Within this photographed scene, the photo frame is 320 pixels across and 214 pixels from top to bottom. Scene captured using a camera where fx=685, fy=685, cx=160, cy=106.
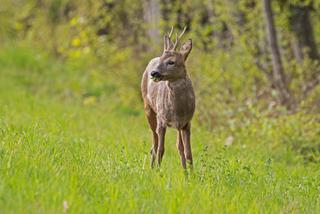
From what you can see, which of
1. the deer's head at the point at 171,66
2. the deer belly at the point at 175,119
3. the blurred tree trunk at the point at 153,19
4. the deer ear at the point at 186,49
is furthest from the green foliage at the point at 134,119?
the deer ear at the point at 186,49

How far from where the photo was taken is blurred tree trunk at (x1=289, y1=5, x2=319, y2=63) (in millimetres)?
13398

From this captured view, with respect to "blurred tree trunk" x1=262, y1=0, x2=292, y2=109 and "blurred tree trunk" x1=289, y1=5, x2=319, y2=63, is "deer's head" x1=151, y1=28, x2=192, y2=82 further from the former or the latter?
"blurred tree trunk" x1=289, y1=5, x2=319, y2=63

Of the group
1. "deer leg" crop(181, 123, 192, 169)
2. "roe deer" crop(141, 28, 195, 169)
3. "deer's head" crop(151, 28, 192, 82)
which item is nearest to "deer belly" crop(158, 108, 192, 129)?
"roe deer" crop(141, 28, 195, 169)

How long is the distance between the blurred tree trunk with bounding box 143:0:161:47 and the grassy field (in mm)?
3148

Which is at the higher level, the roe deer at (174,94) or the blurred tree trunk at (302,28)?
the blurred tree trunk at (302,28)

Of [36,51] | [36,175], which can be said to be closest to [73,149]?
[36,175]

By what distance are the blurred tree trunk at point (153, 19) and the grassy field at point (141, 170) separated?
10.3 feet

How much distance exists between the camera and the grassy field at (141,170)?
15.6ft

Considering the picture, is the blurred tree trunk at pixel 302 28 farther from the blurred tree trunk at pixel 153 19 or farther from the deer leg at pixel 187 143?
the deer leg at pixel 187 143

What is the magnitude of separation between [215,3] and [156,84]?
22.3 feet

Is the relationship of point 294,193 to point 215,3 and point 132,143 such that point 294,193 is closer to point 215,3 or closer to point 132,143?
point 132,143

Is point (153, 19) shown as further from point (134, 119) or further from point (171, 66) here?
point (171, 66)

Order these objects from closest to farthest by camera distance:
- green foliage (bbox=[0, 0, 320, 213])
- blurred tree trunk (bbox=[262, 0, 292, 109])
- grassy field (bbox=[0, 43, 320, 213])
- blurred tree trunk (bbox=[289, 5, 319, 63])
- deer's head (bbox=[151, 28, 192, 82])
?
grassy field (bbox=[0, 43, 320, 213])
green foliage (bbox=[0, 0, 320, 213])
deer's head (bbox=[151, 28, 192, 82])
blurred tree trunk (bbox=[262, 0, 292, 109])
blurred tree trunk (bbox=[289, 5, 319, 63])

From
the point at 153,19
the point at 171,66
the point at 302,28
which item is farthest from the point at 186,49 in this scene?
the point at 153,19
